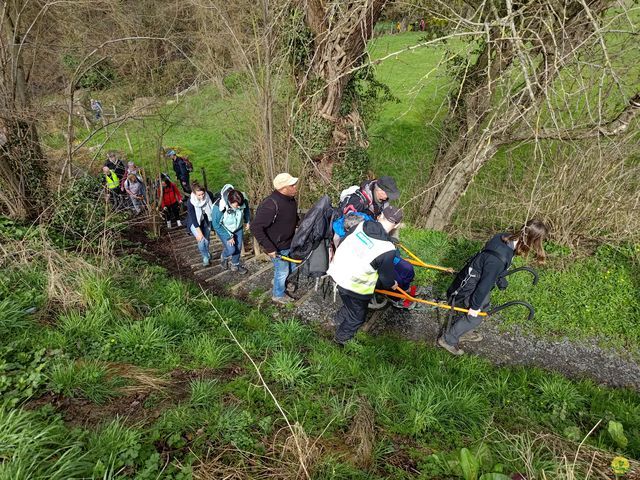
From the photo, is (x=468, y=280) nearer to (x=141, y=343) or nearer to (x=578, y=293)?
(x=578, y=293)

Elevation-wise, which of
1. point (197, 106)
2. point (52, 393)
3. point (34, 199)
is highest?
point (197, 106)

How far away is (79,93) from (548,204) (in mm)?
16344

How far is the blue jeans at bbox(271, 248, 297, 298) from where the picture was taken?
538 centimetres

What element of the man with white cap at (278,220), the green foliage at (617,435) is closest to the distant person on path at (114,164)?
the man with white cap at (278,220)

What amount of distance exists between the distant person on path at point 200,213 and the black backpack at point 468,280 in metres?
3.99

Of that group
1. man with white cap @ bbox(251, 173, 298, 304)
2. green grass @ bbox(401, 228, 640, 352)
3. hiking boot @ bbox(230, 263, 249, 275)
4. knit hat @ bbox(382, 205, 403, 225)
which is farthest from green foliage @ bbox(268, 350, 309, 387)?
green grass @ bbox(401, 228, 640, 352)

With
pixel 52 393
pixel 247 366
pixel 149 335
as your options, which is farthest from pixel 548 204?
pixel 52 393

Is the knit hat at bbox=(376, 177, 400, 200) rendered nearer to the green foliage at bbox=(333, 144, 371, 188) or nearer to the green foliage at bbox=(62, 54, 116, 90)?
the green foliage at bbox=(333, 144, 371, 188)

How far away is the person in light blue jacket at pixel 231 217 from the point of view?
5715 millimetres

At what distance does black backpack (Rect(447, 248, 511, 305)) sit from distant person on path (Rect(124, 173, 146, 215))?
7.28 m

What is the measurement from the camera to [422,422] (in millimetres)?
2967

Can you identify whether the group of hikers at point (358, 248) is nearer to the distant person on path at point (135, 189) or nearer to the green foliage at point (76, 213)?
the green foliage at point (76, 213)

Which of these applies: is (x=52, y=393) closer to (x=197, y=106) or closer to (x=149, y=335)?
(x=149, y=335)

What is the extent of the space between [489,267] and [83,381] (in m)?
3.92
